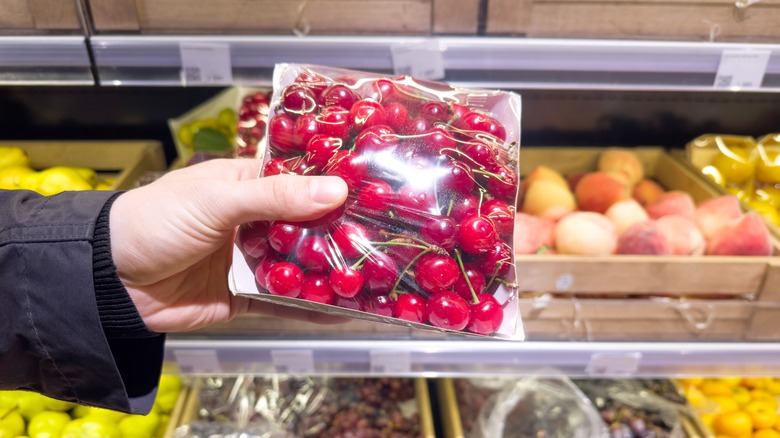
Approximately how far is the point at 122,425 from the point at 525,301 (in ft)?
3.12

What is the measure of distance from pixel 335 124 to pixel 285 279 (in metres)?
0.20

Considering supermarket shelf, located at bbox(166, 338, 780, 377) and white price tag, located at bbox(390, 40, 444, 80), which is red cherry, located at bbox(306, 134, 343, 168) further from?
supermarket shelf, located at bbox(166, 338, 780, 377)

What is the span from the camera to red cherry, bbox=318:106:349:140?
684 millimetres

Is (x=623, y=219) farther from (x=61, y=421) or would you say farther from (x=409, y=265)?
(x=61, y=421)

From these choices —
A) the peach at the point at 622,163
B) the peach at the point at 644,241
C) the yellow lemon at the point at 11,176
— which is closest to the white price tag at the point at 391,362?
the peach at the point at 644,241

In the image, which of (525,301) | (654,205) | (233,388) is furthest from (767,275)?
(233,388)

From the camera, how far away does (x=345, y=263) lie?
67cm

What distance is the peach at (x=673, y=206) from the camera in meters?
1.25

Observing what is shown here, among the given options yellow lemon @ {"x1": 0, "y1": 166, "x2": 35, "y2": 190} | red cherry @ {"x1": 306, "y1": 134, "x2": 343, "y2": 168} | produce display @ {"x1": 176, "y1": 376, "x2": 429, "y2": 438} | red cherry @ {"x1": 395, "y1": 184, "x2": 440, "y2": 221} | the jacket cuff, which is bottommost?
produce display @ {"x1": 176, "y1": 376, "x2": 429, "y2": 438}

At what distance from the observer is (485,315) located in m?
0.68

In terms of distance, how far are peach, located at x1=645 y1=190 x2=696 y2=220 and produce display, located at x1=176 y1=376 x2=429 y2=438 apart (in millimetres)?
764

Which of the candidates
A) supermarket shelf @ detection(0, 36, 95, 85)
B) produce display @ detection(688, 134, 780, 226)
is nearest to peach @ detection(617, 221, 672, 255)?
produce display @ detection(688, 134, 780, 226)

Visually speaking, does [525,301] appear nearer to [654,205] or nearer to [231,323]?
[654,205]

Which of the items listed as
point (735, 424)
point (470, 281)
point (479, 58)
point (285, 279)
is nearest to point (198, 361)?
point (285, 279)
